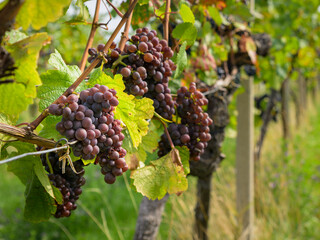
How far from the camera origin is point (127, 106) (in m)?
0.73

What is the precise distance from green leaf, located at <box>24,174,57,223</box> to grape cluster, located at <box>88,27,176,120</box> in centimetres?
34

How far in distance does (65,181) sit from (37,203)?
0.09 m

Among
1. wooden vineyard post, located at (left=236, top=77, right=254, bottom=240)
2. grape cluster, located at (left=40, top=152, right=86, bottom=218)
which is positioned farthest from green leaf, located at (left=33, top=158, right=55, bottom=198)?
wooden vineyard post, located at (left=236, top=77, right=254, bottom=240)

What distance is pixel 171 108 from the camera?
96cm

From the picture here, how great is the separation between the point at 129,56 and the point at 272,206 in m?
3.48

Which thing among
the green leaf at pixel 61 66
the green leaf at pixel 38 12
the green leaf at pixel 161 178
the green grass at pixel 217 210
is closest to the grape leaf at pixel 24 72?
the green leaf at pixel 38 12

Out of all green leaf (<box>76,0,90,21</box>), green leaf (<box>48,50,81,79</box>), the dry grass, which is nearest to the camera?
green leaf (<box>48,50,81,79</box>)

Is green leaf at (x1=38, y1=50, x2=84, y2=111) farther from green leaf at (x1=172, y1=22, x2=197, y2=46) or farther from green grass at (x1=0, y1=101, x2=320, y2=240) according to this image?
green grass at (x1=0, y1=101, x2=320, y2=240)

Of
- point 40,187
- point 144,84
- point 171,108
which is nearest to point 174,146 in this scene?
point 171,108

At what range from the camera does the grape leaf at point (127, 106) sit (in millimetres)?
721

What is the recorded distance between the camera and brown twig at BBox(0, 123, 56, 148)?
1.94 feet

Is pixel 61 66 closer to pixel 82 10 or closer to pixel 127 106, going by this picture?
pixel 127 106

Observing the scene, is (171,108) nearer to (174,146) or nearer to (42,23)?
(174,146)

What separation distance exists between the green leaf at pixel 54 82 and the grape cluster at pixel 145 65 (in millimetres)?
122
